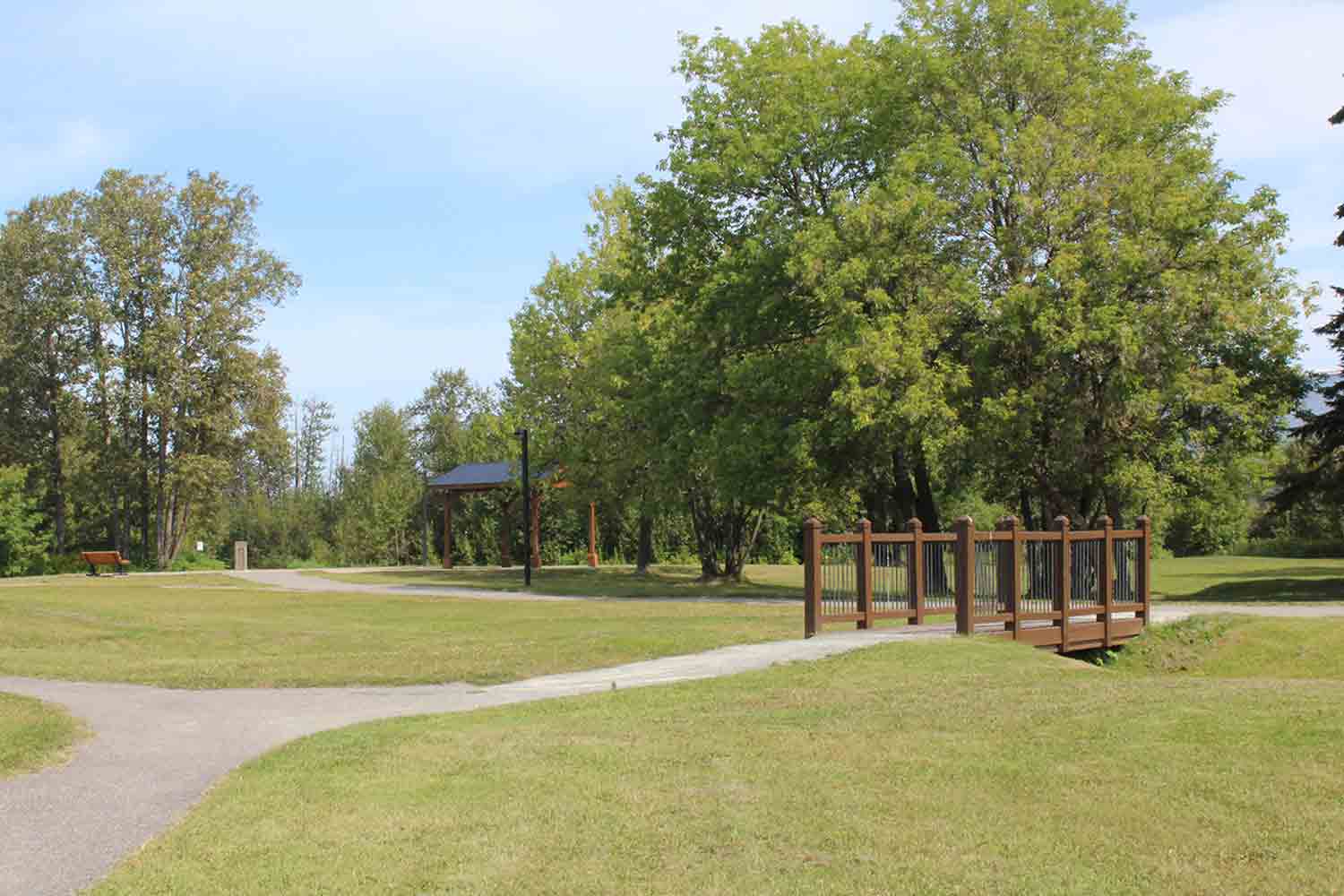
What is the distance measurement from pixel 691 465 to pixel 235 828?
1180 inches

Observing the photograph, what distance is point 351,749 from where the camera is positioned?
9891 millimetres

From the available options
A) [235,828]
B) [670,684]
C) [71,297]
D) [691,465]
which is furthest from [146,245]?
[235,828]

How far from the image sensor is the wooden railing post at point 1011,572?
59.9 feet

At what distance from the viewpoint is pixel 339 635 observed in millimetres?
21797

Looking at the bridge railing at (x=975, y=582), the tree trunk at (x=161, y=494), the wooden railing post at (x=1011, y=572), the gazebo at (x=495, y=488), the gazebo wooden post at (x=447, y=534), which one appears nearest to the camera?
the wooden railing post at (x=1011, y=572)

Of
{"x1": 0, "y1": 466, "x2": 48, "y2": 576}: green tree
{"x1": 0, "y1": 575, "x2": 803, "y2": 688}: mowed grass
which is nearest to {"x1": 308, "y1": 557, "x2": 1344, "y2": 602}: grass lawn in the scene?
{"x1": 0, "y1": 575, "x2": 803, "y2": 688}: mowed grass

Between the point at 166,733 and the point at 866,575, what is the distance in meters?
10.6

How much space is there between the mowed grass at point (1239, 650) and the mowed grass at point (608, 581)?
12734 mm

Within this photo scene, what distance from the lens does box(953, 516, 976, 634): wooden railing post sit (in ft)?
58.7

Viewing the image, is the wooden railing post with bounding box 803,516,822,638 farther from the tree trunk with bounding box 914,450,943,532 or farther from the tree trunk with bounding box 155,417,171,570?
the tree trunk with bounding box 155,417,171,570

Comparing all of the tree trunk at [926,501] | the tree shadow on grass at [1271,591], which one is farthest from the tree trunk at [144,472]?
the tree shadow on grass at [1271,591]

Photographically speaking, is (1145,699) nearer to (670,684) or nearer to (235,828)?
(670,684)

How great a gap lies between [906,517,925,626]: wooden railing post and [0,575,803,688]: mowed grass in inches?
88.3

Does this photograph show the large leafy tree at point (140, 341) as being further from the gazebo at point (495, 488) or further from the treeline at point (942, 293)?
the treeline at point (942, 293)
